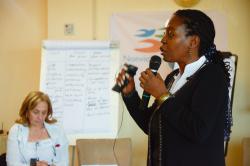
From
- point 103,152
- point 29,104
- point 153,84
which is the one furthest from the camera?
point 103,152

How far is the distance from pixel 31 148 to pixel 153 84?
1.63 metres

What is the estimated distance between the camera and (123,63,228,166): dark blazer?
124 cm

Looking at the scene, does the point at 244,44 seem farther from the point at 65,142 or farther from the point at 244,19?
the point at 65,142

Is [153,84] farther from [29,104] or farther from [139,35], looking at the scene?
[139,35]

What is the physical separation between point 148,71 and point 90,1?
7.80 feet

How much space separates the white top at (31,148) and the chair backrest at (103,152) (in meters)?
0.36

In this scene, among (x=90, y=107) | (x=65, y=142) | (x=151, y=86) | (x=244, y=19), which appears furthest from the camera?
(x=244, y=19)

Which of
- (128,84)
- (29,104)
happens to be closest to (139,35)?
(29,104)

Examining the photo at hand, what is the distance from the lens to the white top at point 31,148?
8.70 feet

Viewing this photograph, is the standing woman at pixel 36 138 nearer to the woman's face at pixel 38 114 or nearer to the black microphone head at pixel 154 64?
the woman's face at pixel 38 114

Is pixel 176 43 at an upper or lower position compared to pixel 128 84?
upper

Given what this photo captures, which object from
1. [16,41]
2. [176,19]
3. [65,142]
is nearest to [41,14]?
[16,41]

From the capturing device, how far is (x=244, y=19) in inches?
139

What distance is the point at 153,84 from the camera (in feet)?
4.45
